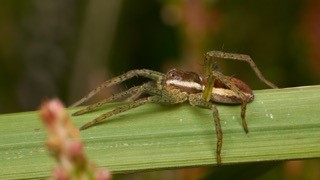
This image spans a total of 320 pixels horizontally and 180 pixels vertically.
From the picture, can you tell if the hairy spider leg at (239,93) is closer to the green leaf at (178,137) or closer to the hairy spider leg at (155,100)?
the green leaf at (178,137)

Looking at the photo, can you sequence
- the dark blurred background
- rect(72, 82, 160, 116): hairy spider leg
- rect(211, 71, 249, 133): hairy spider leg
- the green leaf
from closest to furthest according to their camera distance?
the green leaf < rect(211, 71, 249, 133): hairy spider leg < rect(72, 82, 160, 116): hairy spider leg < the dark blurred background

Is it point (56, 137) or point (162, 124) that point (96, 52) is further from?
point (56, 137)

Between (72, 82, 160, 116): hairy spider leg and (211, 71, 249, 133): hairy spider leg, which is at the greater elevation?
(211, 71, 249, 133): hairy spider leg

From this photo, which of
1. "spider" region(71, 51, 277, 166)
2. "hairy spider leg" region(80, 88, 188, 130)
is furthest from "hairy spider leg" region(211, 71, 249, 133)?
"hairy spider leg" region(80, 88, 188, 130)

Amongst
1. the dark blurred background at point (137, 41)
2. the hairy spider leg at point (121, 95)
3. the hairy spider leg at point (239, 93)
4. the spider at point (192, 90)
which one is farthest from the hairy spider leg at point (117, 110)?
the dark blurred background at point (137, 41)

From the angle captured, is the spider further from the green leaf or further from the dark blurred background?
the dark blurred background
